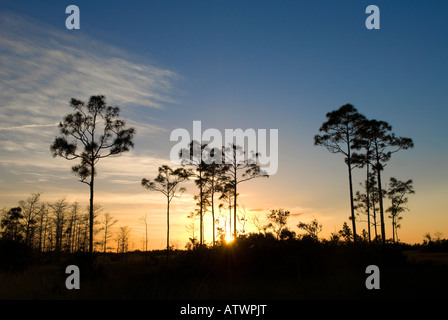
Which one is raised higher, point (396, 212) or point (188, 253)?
point (396, 212)

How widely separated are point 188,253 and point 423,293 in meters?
12.7

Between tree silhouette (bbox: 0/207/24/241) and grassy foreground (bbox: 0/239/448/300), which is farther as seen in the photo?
tree silhouette (bbox: 0/207/24/241)

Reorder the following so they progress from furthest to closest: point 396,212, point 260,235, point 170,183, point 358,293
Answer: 1. point 396,212
2. point 170,183
3. point 260,235
4. point 358,293

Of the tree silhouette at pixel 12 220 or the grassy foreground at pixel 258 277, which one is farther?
the tree silhouette at pixel 12 220

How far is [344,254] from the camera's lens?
20422 millimetres

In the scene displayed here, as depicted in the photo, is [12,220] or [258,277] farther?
[12,220]

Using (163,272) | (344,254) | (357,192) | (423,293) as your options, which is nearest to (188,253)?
(163,272)

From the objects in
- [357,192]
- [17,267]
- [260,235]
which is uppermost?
→ [357,192]
